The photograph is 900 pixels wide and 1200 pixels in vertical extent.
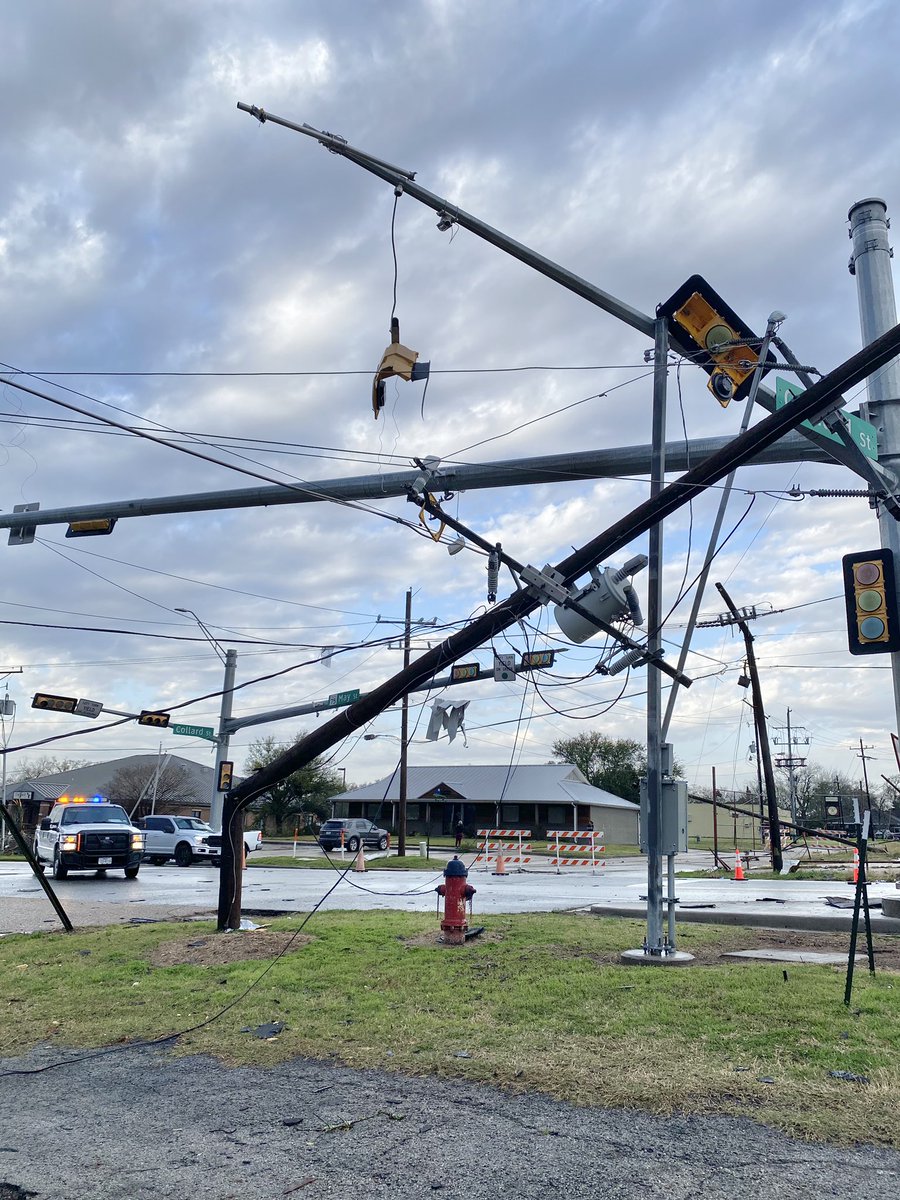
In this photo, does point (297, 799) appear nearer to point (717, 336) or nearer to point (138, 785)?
point (138, 785)

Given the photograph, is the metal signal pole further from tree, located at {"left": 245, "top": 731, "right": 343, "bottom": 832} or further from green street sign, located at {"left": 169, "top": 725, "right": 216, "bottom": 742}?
tree, located at {"left": 245, "top": 731, "right": 343, "bottom": 832}

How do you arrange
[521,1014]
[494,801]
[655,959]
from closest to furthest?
[521,1014], [655,959], [494,801]

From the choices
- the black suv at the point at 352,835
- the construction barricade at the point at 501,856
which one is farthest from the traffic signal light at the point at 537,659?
the black suv at the point at 352,835

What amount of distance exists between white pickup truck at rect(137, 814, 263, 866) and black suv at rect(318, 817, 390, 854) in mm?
8916

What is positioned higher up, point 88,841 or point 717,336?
point 717,336

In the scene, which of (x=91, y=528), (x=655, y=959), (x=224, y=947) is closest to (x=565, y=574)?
(x=655, y=959)

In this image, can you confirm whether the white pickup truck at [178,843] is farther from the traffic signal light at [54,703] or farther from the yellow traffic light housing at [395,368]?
the yellow traffic light housing at [395,368]

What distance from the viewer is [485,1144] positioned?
4758 mm

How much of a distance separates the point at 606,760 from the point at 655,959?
89366 mm

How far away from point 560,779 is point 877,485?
201ft

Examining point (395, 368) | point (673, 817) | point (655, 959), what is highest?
point (395, 368)

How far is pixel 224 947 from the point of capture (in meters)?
11.1

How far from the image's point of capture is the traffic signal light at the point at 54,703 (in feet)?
84.1

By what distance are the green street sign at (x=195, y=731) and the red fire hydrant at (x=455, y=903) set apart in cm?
2178
